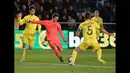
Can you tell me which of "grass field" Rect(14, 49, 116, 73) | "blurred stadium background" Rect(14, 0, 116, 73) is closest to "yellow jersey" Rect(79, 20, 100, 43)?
"grass field" Rect(14, 49, 116, 73)

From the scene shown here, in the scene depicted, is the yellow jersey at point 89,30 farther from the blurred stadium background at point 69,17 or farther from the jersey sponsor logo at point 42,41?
the jersey sponsor logo at point 42,41

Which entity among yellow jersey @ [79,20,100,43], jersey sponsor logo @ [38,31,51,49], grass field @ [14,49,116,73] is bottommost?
grass field @ [14,49,116,73]

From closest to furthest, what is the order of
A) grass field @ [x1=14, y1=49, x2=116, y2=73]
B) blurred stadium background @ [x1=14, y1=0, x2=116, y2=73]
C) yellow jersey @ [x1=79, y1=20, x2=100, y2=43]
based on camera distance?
grass field @ [x1=14, y1=49, x2=116, y2=73] → yellow jersey @ [x1=79, y1=20, x2=100, y2=43] → blurred stadium background @ [x1=14, y1=0, x2=116, y2=73]

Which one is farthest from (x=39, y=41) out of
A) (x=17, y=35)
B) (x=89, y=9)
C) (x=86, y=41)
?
(x=86, y=41)

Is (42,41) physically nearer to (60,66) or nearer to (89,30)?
(60,66)

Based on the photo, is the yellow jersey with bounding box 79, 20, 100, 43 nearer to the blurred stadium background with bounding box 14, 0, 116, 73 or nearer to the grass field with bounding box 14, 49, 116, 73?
the grass field with bounding box 14, 49, 116, 73

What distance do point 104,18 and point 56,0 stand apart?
98.3 inches

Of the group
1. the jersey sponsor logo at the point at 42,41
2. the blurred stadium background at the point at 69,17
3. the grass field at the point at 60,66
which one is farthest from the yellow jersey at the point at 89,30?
the jersey sponsor logo at the point at 42,41

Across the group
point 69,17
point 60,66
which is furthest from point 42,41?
point 60,66
